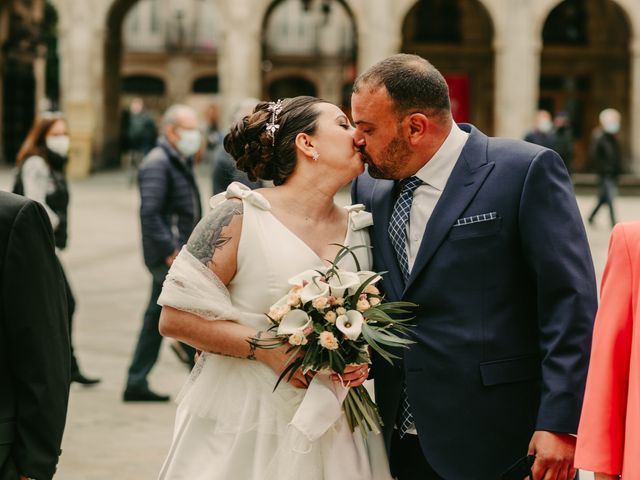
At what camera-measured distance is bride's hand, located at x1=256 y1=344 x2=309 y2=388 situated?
3.52m

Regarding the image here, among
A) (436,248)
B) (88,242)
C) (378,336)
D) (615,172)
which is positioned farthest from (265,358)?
(615,172)

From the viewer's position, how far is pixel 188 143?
889 cm

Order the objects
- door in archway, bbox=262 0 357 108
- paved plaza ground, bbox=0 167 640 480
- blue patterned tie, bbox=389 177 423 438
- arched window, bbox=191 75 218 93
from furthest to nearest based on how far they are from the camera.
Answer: arched window, bbox=191 75 218 93, door in archway, bbox=262 0 357 108, paved plaza ground, bbox=0 167 640 480, blue patterned tie, bbox=389 177 423 438

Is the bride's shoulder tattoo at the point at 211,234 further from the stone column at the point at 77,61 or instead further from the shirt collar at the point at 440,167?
the stone column at the point at 77,61

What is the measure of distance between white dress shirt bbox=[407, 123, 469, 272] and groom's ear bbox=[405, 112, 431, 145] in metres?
0.10

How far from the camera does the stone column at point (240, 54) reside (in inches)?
1296

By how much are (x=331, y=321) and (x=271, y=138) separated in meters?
0.71

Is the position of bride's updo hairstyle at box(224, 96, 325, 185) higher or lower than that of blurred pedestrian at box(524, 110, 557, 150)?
higher

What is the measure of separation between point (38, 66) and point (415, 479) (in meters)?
38.5

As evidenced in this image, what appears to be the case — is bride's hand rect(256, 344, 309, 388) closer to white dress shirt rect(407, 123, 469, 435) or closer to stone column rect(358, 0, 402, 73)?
white dress shirt rect(407, 123, 469, 435)

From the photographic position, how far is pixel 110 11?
3416 cm

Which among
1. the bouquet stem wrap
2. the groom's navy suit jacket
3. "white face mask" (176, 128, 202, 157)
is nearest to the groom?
the groom's navy suit jacket

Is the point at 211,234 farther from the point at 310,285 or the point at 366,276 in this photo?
the point at 366,276

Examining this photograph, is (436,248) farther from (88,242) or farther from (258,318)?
(88,242)
